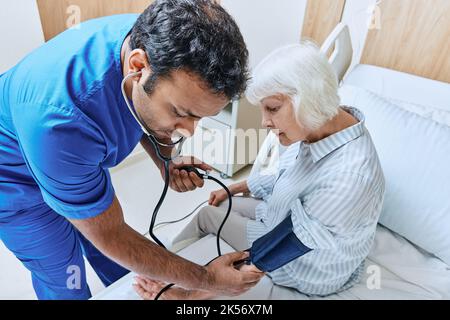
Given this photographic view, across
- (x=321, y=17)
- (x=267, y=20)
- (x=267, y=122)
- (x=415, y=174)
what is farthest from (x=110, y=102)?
(x=267, y=20)

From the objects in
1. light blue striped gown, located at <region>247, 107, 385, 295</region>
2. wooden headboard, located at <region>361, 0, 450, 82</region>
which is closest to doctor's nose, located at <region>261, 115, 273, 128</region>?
light blue striped gown, located at <region>247, 107, 385, 295</region>

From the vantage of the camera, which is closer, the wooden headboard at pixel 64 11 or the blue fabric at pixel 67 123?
the blue fabric at pixel 67 123

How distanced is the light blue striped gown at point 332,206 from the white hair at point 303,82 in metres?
0.10

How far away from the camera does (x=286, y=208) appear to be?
3.48 ft

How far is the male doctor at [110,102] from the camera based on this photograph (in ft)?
1.93

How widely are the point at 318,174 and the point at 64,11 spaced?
161 centimetres

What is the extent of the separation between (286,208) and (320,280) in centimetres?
26

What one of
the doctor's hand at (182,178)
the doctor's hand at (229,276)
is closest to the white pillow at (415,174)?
the doctor's hand at (229,276)

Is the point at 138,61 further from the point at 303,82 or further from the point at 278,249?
the point at 278,249

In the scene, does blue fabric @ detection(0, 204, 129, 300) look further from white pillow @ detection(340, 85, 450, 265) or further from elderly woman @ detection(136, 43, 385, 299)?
white pillow @ detection(340, 85, 450, 265)

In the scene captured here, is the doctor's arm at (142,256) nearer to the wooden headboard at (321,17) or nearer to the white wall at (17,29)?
the white wall at (17,29)

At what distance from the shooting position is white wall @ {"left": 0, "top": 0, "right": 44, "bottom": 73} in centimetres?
139
